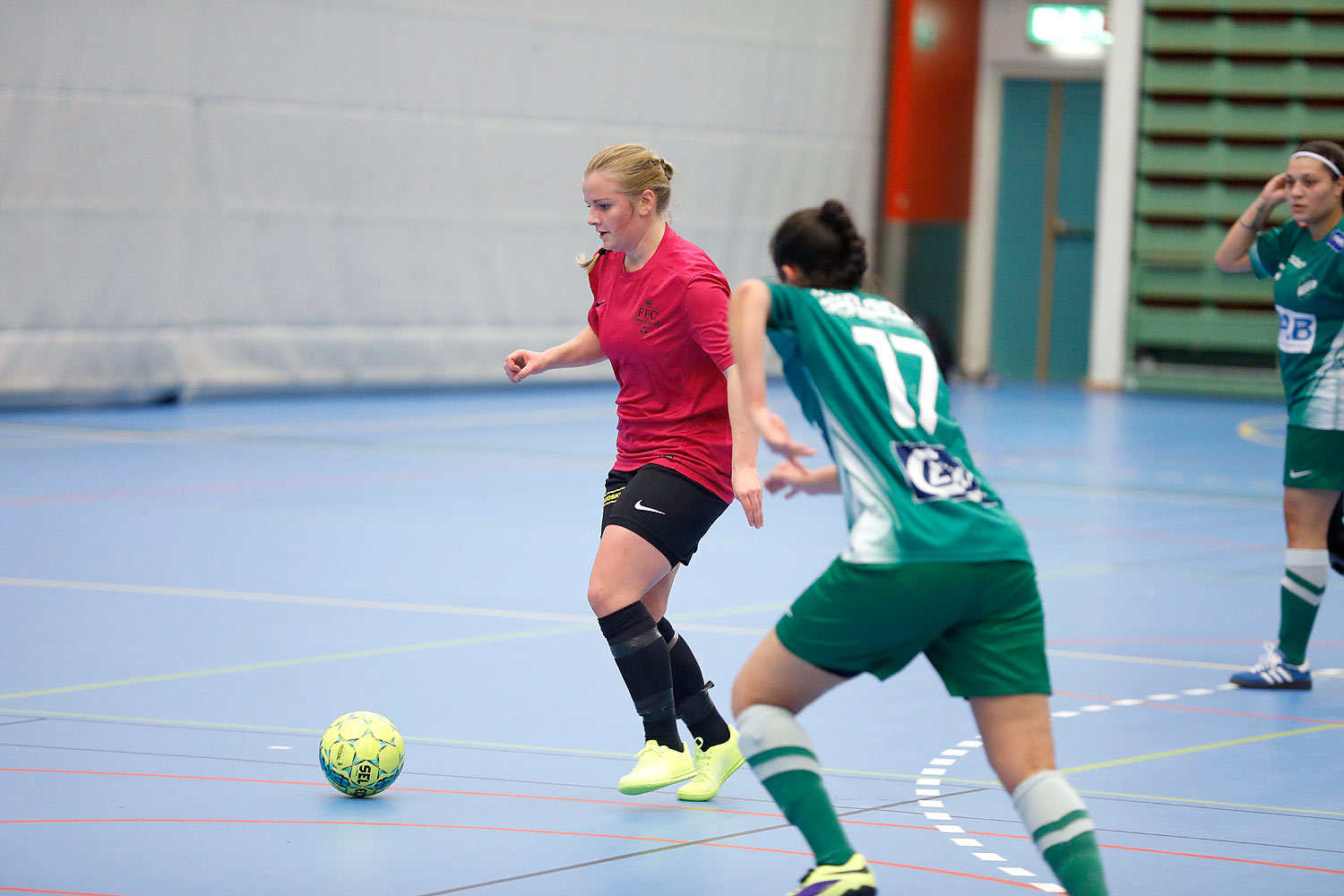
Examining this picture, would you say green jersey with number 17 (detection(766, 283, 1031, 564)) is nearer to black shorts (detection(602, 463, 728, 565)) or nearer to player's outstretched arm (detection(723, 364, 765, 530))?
player's outstretched arm (detection(723, 364, 765, 530))

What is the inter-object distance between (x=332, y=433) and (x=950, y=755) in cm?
1050

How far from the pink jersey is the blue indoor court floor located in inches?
38.7

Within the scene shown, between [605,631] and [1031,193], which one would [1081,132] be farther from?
[605,631]

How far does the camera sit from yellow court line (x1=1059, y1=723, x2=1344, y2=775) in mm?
5598

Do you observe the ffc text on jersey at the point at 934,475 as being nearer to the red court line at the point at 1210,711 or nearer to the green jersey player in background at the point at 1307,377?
the red court line at the point at 1210,711

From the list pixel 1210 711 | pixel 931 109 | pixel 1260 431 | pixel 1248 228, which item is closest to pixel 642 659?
pixel 1210 711

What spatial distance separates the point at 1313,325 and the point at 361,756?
3.90 meters

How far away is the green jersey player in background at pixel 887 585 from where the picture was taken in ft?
12.2

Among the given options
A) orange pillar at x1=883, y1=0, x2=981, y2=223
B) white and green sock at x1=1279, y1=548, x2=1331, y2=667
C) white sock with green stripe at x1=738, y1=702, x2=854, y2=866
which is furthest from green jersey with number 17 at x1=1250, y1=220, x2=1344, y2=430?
orange pillar at x1=883, y1=0, x2=981, y2=223

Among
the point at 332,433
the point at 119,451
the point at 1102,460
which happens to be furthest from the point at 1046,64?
the point at 119,451

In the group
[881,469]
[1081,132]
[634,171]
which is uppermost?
[1081,132]

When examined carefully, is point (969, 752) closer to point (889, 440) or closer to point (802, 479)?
point (802, 479)

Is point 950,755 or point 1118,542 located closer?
point 950,755

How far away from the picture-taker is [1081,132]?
23.9 m
